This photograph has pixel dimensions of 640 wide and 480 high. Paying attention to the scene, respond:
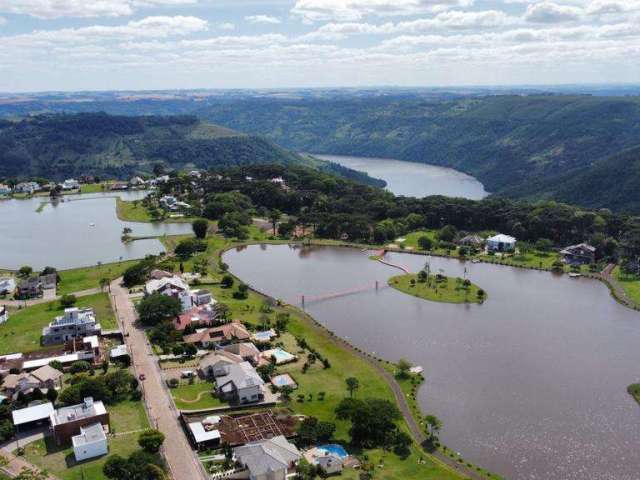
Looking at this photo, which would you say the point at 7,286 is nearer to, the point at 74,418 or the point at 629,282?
the point at 74,418

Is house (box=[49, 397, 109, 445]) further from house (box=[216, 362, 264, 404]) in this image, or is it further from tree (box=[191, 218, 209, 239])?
tree (box=[191, 218, 209, 239])

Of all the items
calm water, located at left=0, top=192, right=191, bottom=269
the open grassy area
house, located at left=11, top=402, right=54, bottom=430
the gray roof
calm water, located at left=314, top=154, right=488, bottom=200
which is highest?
the gray roof

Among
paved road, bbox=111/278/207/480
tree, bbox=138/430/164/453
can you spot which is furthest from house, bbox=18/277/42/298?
tree, bbox=138/430/164/453

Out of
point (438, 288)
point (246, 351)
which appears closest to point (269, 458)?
point (246, 351)

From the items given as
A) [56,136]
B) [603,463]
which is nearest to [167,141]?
[56,136]

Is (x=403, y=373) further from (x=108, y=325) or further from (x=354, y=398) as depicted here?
(x=108, y=325)

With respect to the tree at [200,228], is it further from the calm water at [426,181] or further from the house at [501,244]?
the calm water at [426,181]
